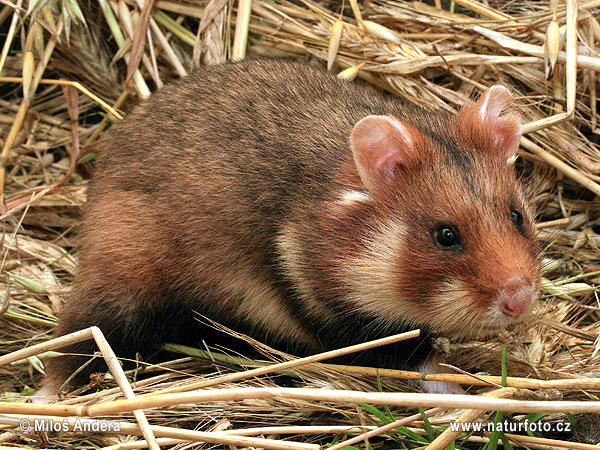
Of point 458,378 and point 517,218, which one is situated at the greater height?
point 517,218

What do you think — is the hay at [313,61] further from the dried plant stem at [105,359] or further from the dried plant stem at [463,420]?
the dried plant stem at [463,420]

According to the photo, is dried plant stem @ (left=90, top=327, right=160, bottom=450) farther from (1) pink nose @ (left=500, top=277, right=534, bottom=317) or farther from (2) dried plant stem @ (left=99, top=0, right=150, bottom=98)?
(2) dried plant stem @ (left=99, top=0, right=150, bottom=98)

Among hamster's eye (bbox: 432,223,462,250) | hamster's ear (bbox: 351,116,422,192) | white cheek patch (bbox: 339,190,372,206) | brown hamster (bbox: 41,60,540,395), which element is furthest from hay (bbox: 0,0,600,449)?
hamster's ear (bbox: 351,116,422,192)

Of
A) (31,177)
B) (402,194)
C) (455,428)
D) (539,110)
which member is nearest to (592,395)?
(455,428)

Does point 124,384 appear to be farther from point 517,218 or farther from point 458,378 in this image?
point 517,218

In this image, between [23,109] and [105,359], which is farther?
[23,109]

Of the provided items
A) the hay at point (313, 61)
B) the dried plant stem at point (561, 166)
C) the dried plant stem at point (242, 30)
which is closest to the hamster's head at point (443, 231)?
the hay at point (313, 61)

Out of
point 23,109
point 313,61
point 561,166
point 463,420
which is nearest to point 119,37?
point 23,109

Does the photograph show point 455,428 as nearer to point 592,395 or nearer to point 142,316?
point 592,395
